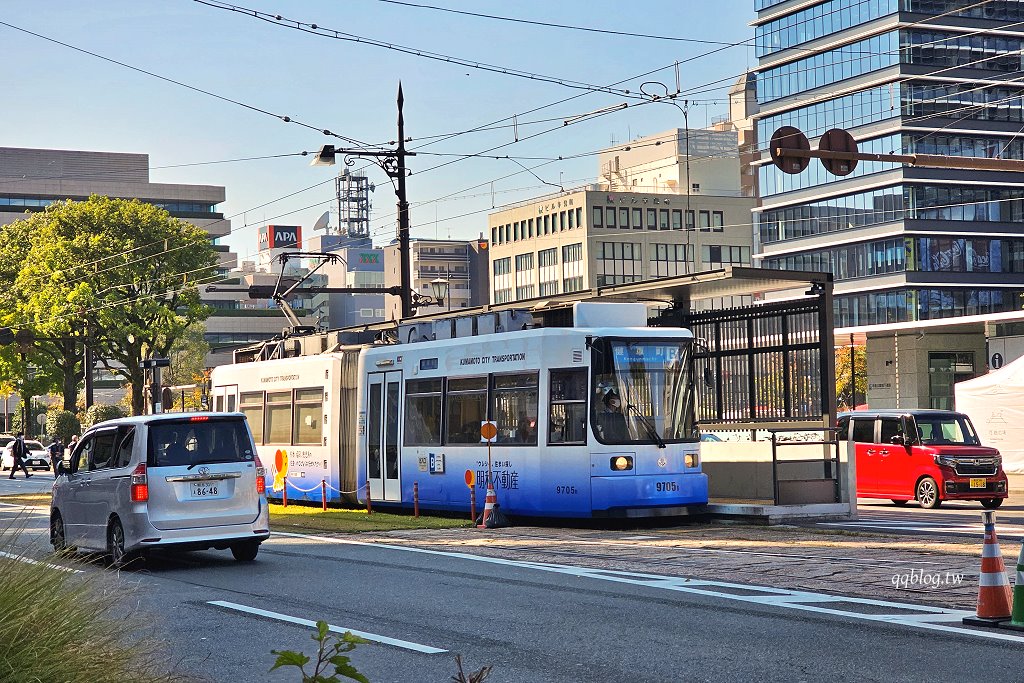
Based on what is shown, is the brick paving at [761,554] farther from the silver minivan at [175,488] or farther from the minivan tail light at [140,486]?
the minivan tail light at [140,486]

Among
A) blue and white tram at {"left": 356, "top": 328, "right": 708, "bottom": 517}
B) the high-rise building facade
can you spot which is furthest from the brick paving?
the high-rise building facade

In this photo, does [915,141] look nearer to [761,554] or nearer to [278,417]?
[278,417]

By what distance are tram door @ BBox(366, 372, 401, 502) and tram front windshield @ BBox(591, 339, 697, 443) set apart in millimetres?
5735

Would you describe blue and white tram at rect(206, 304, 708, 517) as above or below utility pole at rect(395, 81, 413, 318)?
below

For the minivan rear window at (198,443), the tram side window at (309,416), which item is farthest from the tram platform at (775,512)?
the tram side window at (309,416)

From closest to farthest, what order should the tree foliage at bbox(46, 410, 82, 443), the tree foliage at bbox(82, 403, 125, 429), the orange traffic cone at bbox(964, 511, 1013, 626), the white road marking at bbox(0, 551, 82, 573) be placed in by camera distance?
the white road marking at bbox(0, 551, 82, 573), the orange traffic cone at bbox(964, 511, 1013, 626), the tree foliage at bbox(82, 403, 125, 429), the tree foliage at bbox(46, 410, 82, 443)

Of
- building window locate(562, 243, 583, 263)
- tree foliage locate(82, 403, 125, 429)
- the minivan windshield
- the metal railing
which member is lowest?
the metal railing

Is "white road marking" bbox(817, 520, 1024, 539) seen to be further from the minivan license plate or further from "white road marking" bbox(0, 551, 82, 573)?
"white road marking" bbox(0, 551, 82, 573)

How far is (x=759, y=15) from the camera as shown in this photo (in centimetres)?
10156

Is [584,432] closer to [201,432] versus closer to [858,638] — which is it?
[201,432]

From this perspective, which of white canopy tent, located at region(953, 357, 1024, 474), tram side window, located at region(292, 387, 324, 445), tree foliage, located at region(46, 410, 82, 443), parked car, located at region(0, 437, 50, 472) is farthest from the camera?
tree foliage, located at region(46, 410, 82, 443)

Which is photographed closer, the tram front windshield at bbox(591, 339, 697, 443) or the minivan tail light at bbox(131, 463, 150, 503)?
the minivan tail light at bbox(131, 463, 150, 503)

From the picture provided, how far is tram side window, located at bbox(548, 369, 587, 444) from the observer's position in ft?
69.4

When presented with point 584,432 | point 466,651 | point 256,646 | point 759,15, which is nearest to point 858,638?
point 466,651
